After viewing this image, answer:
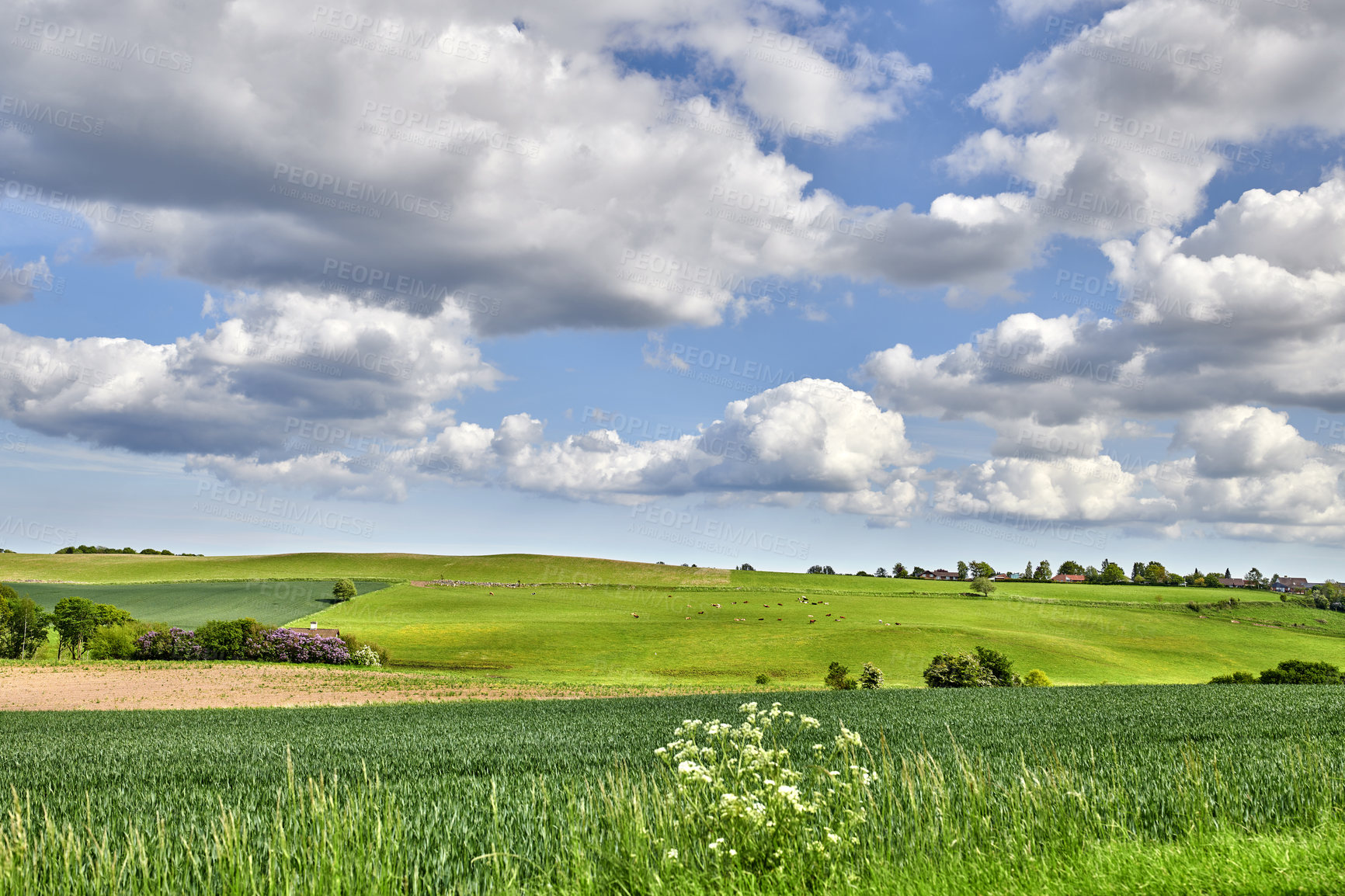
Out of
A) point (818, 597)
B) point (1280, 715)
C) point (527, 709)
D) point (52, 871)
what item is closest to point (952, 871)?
point (52, 871)

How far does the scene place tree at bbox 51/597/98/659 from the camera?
7294 centimetres

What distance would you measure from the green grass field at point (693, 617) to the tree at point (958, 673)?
744 centimetres

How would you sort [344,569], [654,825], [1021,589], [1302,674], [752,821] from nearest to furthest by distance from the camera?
[752,821]
[654,825]
[1302,674]
[1021,589]
[344,569]

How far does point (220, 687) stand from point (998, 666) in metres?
52.7

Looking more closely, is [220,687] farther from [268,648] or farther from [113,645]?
[113,645]

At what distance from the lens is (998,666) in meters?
54.1

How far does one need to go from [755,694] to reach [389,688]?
2271 centimetres

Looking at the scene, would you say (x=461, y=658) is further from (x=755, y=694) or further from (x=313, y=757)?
(x=313, y=757)

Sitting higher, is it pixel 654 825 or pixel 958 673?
pixel 654 825

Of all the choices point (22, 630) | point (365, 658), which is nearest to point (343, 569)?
point (22, 630)

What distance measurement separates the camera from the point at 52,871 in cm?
759

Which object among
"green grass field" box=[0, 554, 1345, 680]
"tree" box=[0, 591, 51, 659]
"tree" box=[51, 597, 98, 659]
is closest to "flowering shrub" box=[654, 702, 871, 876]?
"green grass field" box=[0, 554, 1345, 680]

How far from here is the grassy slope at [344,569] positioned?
125 metres

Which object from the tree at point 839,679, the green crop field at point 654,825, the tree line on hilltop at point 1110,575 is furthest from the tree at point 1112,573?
the green crop field at point 654,825
